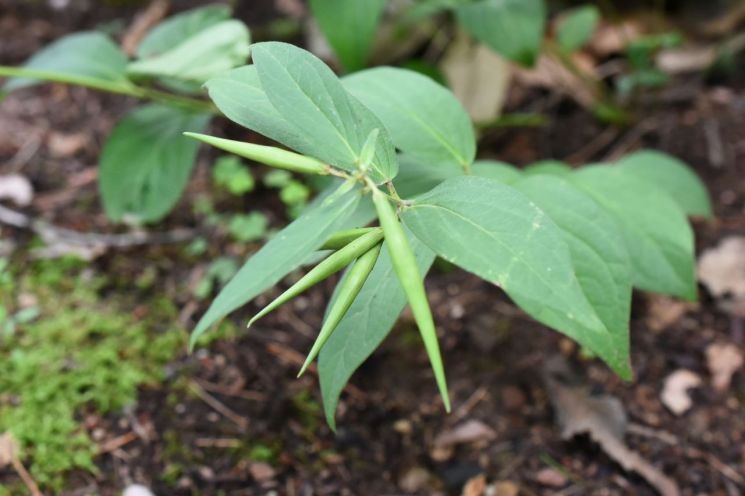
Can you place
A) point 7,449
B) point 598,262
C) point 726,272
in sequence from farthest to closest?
1. point 726,272
2. point 7,449
3. point 598,262

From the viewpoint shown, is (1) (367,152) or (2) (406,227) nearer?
(1) (367,152)

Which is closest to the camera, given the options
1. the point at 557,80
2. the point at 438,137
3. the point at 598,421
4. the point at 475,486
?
the point at 438,137

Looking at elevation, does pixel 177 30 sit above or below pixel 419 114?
above

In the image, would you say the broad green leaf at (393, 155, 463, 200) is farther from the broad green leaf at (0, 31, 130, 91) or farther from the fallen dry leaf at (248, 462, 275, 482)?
the broad green leaf at (0, 31, 130, 91)

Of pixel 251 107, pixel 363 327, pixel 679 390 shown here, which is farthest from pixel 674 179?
pixel 251 107

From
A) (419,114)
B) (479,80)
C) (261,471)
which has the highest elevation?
(419,114)

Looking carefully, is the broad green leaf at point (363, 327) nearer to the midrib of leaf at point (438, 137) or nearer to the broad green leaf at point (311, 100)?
the broad green leaf at point (311, 100)

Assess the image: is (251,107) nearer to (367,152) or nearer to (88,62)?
(367,152)

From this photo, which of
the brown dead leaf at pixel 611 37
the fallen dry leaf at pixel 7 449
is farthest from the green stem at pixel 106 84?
the brown dead leaf at pixel 611 37

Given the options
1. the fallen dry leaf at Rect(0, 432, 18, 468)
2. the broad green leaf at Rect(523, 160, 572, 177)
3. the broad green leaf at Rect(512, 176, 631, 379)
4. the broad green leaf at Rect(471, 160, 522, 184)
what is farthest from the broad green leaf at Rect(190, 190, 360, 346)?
the fallen dry leaf at Rect(0, 432, 18, 468)
